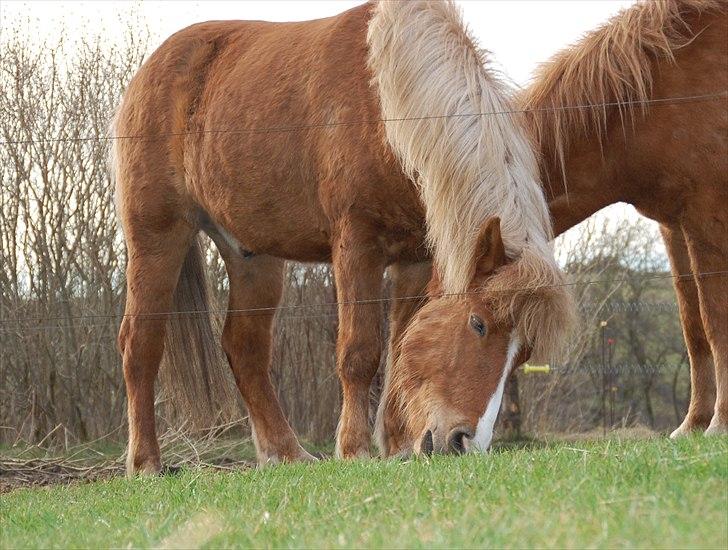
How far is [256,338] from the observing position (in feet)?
24.0

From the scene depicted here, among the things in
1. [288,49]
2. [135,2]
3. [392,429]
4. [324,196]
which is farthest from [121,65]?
[392,429]

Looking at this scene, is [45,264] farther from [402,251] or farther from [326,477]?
[326,477]

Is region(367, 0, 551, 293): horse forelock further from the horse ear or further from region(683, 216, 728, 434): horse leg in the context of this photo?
region(683, 216, 728, 434): horse leg

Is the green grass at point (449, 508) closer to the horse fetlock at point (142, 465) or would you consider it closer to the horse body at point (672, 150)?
the horse body at point (672, 150)

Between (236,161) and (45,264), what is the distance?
3860 mm

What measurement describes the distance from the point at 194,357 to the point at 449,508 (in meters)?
4.53

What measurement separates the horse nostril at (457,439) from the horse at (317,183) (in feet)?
1.23

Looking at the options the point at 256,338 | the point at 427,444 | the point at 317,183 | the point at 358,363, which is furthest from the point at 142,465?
the point at 427,444

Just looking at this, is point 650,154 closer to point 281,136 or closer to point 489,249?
point 489,249

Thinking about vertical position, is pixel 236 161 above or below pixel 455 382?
above

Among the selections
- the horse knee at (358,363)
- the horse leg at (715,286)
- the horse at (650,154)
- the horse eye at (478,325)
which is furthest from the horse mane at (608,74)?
the horse knee at (358,363)

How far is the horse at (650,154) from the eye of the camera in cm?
562

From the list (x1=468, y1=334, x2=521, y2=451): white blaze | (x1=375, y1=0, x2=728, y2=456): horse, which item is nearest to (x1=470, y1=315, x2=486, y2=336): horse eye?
(x1=468, y1=334, x2=521, y2=451): white blaze

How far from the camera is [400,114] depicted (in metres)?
5.69
